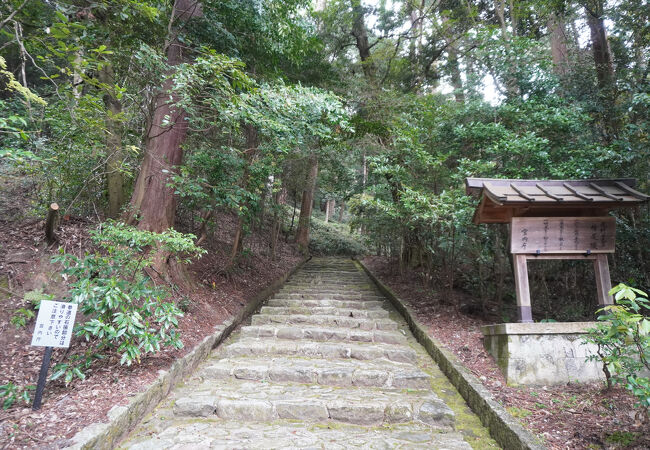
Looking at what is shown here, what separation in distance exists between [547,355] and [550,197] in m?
1.98

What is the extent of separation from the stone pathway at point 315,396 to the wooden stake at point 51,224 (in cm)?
308

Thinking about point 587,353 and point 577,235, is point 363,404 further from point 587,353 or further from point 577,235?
point 577,235

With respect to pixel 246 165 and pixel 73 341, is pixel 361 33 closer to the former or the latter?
pixel 246 165

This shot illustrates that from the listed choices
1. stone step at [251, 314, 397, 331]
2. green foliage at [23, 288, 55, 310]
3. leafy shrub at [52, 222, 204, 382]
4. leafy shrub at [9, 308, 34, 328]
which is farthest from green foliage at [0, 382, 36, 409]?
stone step at [251, 314, 397, 331]

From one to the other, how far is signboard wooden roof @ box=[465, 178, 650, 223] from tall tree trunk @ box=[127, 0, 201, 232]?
15.6ft

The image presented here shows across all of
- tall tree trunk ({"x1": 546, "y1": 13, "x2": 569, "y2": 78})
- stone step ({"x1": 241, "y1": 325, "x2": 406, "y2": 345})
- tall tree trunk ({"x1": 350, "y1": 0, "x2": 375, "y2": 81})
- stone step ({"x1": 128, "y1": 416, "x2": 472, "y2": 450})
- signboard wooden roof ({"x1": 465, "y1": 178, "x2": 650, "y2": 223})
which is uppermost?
tall tree trunk ({"x1": 350, "y1": 0, "x2": 375, "y2": 81})

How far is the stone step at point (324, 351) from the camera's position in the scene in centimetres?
500

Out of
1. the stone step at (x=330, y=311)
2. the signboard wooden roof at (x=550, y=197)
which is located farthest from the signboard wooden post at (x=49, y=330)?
the signboard wooden roof at (x=550, y=197)

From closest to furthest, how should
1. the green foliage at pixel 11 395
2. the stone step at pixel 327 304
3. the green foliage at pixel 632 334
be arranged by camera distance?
the green foliage at pixel 632 334
the green foliage at pixel 11 395
the stone step at pixel 327 304

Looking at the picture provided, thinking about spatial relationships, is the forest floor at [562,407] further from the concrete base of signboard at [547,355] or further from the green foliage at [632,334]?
the green foliage at [632,334]

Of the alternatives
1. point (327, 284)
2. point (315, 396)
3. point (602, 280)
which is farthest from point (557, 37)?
point (315, 396)

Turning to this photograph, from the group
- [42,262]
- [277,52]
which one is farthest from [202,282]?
[277,52]

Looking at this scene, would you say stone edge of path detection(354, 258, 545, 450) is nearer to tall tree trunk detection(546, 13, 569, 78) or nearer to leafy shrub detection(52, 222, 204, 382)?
leafy shrub detection(52, 222, 204, 382)

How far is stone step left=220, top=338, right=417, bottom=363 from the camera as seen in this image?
5.00 meters
